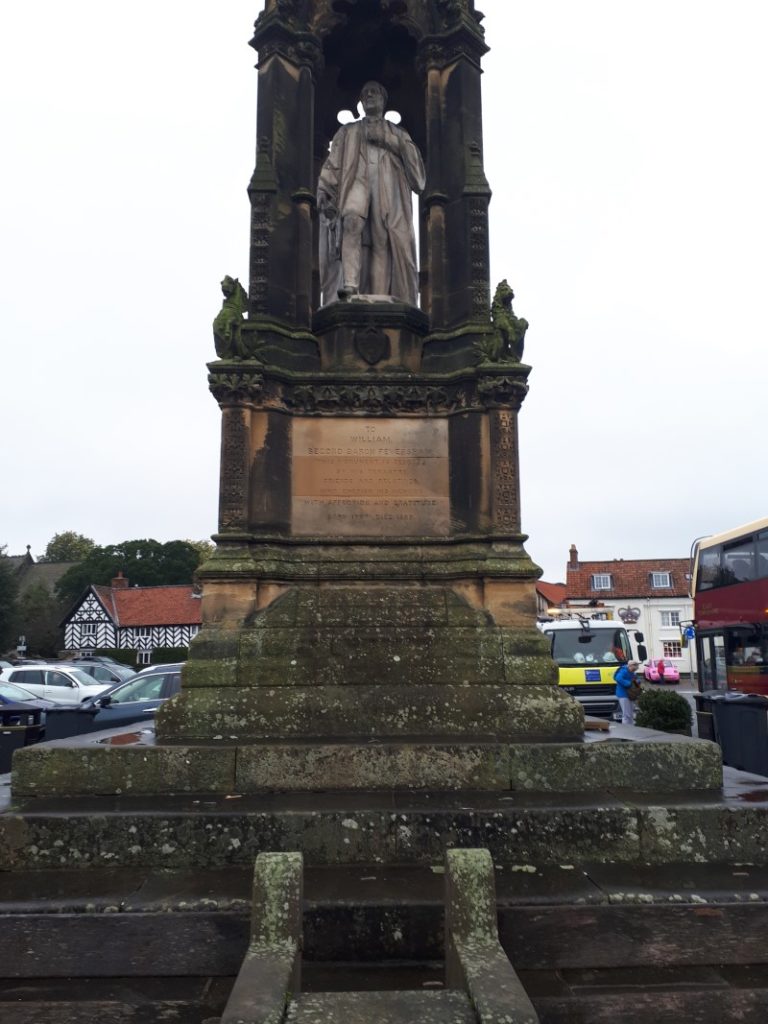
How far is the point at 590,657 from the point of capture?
2373cm

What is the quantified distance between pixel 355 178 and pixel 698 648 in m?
16.5

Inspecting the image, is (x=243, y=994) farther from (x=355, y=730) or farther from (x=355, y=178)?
(x=355, y=178)

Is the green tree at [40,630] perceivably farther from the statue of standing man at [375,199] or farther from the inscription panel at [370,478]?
the inscription panel at [370,478]

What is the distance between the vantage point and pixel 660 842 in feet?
15.6

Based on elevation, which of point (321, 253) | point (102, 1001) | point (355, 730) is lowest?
point (102, 1001)

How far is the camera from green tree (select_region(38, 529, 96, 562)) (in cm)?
11000

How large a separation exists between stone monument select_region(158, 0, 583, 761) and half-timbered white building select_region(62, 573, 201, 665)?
5343 cm

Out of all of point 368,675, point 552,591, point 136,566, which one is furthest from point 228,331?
point 136,566

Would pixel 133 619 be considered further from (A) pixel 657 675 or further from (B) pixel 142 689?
(B) pixel 142 689

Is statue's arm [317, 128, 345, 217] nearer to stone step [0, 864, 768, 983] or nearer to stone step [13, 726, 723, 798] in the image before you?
stone step [13, 726, 723, 798]

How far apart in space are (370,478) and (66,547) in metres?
114

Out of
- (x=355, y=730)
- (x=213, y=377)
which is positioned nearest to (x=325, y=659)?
(x=355, y=730)

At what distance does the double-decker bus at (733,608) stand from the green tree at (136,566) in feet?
225

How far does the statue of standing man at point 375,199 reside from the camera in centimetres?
855
